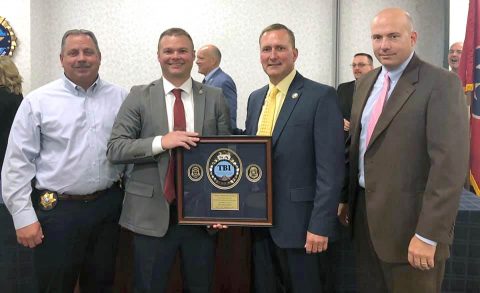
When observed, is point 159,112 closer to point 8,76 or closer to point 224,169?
point 224,169

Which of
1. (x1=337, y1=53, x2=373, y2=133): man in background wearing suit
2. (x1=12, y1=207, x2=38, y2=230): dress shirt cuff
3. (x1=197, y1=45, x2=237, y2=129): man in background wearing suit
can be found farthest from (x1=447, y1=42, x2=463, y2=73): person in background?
(x1=12, y1=207, x2=38, y2=230): dress shirt cuff

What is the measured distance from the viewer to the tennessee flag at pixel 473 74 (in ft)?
11.5

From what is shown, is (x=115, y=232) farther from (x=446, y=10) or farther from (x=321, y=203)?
(x=446, y=10)

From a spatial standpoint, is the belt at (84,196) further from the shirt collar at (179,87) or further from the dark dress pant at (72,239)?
the shirt collar at (179,87)

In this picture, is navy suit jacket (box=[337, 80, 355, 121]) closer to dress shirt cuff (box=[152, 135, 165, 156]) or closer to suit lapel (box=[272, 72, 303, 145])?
suit lapel (box=[272, 72, 303, 145])

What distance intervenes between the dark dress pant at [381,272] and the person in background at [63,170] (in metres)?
1.01

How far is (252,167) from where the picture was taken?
168 centimetres

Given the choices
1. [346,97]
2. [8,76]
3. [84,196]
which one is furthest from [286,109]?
[346,97]

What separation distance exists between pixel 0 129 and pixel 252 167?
5.11 feet

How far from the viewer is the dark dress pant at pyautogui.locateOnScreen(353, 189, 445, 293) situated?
1.56 meters

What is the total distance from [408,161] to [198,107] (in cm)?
79

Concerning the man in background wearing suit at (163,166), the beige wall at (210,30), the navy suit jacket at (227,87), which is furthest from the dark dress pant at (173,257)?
the beige wall at (210,30)

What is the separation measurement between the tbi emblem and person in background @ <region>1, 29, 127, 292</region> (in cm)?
49

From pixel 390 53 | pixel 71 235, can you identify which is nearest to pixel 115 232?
pixel 71 235
